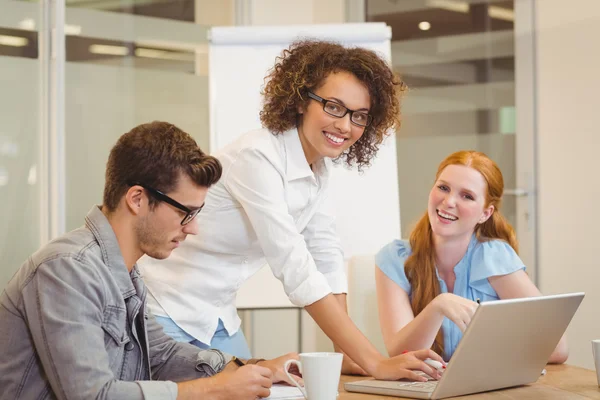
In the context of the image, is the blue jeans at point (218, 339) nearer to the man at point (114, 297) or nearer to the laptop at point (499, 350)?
the man at point (114, 297)

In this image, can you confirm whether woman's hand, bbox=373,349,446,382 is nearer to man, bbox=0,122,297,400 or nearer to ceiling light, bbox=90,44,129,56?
man, bbox=0,122,297,400

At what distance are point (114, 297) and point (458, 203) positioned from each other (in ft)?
3.72

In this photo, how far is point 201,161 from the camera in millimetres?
1406

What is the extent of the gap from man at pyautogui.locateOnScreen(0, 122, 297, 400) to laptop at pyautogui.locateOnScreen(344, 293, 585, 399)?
26 cm

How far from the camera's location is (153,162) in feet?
4.48

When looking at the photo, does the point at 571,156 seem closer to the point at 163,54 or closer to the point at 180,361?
the point at 163,54

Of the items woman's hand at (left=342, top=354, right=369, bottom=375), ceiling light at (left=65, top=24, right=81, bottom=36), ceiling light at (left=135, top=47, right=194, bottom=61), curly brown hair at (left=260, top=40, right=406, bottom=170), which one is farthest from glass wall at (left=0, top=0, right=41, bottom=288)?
A: woman's hand at (left=342, top=354, right=369, bottom=375)

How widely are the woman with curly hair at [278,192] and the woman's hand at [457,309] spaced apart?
22 cm

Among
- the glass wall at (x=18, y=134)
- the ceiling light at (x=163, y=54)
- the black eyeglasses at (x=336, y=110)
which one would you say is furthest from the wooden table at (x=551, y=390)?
the ceiling light at (x=163, y=54)

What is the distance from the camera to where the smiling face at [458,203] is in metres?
2.13

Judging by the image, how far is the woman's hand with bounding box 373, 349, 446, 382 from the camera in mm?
1512

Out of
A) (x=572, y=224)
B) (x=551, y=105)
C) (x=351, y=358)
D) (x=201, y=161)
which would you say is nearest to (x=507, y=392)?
(x=351, y=358)

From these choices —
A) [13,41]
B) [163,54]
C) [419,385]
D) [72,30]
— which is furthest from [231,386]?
[163,54]

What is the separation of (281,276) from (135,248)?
1.38 ft
